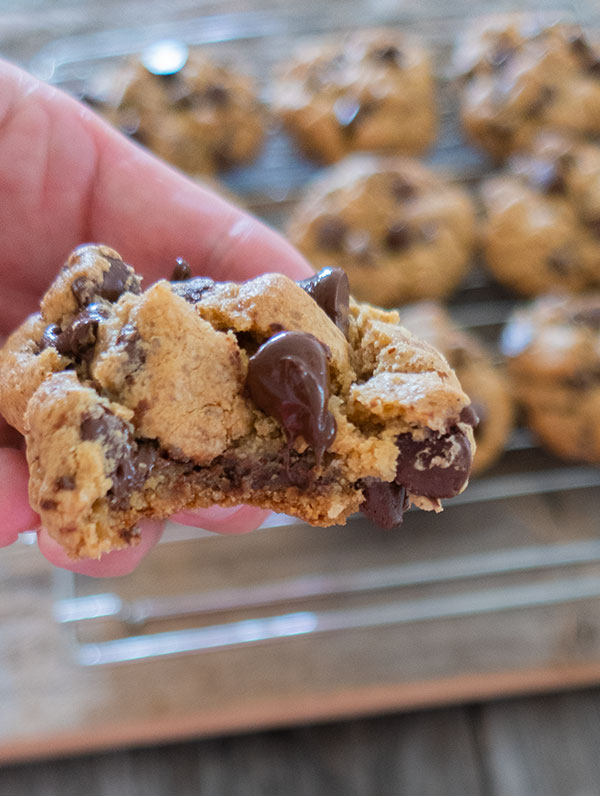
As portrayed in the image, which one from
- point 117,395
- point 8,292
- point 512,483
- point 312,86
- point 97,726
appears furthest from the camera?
point 312,86

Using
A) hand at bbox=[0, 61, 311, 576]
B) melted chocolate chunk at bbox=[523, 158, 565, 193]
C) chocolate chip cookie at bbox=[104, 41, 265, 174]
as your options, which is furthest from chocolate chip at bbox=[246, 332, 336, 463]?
chocolate chip cookie at bbox=[104, 41, 265, 174]

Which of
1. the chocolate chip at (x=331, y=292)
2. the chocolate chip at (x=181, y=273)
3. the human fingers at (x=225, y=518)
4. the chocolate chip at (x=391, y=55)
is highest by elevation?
the chocolate chip at (x=391, y=55)

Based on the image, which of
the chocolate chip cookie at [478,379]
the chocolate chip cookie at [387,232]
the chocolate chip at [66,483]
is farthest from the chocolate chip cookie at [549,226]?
the chocolate chip at [66,483]

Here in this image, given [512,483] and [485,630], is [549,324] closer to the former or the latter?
[512,483]

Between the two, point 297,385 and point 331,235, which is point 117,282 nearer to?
point 297,385

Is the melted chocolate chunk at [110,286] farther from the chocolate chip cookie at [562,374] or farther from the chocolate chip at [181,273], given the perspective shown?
the chocolate chip cookie at [562,374]

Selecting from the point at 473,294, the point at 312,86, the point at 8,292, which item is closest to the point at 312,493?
the point at 8,292
